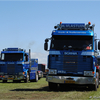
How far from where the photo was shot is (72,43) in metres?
16.9

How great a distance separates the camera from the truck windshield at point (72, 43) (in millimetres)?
16875

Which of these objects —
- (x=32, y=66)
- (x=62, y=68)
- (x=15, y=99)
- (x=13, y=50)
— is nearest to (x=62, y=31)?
(x=62, y=68)

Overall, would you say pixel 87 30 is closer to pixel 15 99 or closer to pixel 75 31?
pixel 75 31

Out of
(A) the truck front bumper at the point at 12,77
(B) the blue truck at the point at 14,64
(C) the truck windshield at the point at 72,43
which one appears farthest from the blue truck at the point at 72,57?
(A) the truck front bumper at the point at 12,77

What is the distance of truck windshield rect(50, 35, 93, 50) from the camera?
16.9 meters

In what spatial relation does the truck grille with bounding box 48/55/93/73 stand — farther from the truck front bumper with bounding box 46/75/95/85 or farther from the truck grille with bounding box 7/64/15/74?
the truck grille with bounding box 7/64/15/74

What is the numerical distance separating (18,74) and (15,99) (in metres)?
17.1

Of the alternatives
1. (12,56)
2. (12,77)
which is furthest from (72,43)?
(12,77)

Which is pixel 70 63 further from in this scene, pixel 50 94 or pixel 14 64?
pixel 14 64

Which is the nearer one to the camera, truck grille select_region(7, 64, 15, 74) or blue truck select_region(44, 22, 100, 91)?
blue truck select_region(44, 22, 100, 91)

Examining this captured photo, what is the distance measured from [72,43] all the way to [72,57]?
83 centimetres

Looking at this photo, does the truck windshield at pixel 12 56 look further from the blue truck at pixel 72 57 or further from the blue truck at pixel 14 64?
the blue truck at pixel 72 57

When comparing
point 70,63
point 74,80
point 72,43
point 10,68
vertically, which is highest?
point 72,43

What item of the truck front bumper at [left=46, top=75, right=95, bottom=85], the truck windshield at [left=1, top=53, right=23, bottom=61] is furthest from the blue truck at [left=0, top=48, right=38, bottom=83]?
the truck front bumper at [left=46, top=75, right=95, bottom=85]
